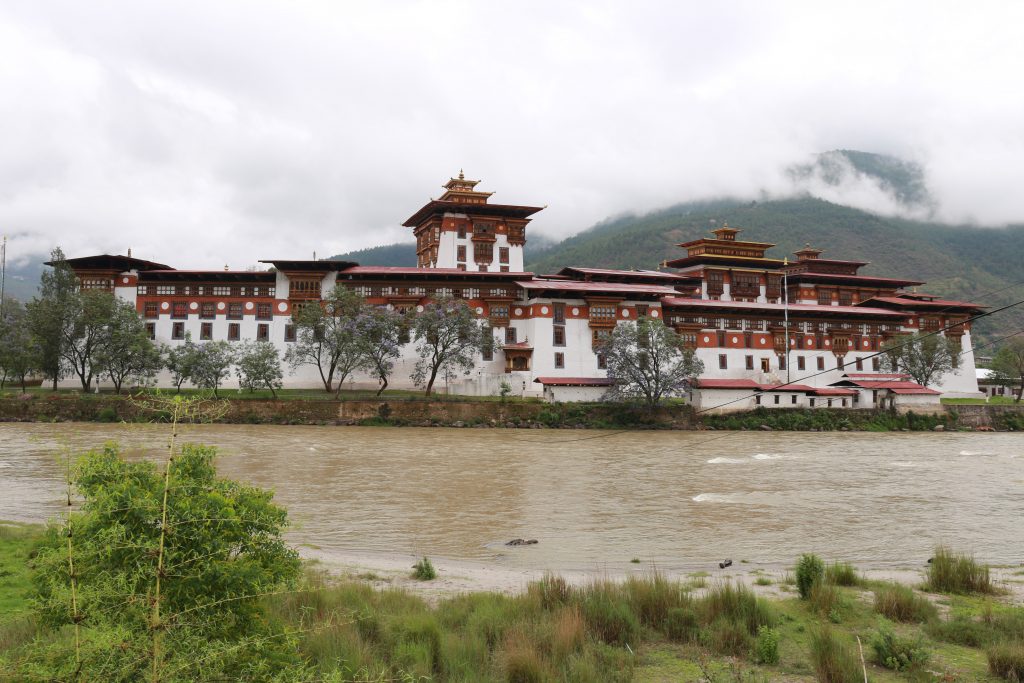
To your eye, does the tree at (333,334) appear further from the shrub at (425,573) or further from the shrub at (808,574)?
the shrub at (808,574)

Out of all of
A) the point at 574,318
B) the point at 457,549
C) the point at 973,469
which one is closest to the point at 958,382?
the point at 574,318

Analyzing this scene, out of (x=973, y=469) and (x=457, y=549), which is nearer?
(x=457, y=549)

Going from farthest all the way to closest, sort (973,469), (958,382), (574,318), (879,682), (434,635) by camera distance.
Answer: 1. (958,382)
2. (574,318)
3. (973,469)
4. (434,635)
5. (879,682)

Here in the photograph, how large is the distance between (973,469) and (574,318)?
3519 cm

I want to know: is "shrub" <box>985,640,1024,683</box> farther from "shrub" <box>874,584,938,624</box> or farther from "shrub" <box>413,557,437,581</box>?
"shrub" <box>413,557,437,581</box>

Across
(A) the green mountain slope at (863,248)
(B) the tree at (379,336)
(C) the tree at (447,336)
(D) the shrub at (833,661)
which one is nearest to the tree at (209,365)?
(B) the tree at (379,336)

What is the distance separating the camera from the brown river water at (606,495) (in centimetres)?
1595

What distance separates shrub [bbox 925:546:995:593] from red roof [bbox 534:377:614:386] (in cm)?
4441

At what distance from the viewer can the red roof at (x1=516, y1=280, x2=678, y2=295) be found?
6005 cm

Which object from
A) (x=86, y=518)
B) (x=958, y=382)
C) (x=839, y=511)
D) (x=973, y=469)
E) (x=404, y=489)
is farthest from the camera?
Result: (x=958, y=382)

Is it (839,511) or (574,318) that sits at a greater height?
(574,318)

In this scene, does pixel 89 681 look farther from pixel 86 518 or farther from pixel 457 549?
pixel 457 549

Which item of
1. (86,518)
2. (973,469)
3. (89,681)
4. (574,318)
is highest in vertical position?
(574,318)

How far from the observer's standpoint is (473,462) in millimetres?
31812
